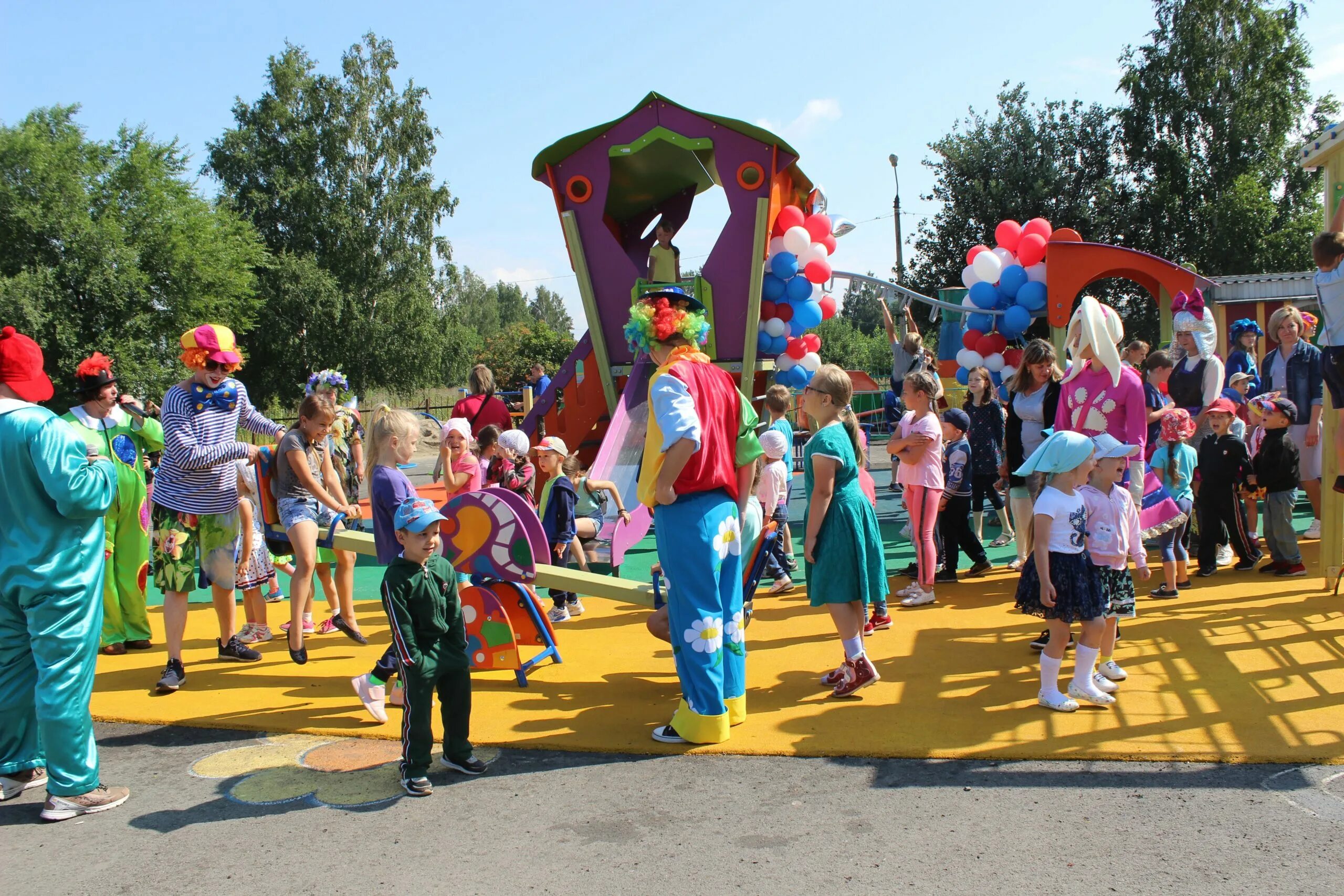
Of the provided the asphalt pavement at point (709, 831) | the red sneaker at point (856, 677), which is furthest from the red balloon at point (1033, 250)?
the asphalt pavement at point (709, 831)

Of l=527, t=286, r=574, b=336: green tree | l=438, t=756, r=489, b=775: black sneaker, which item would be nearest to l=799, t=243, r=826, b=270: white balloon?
l=438, t=756, r=489, b=775: black sneaker

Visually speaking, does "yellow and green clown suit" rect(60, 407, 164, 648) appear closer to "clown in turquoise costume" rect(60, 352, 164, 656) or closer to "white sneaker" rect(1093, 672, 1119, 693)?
"clown in turquoise costume" rect(60, 352, 164, 656)

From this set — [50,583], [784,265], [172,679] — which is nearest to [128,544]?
[172,679]

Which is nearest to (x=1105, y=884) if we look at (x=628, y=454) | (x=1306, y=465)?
(x=1306, y=465)

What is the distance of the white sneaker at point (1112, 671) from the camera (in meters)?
4.81

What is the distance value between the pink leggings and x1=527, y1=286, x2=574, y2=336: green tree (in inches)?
3992

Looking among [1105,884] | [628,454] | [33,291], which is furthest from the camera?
[33,291]

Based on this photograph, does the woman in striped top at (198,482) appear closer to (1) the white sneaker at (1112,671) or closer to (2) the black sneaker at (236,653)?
(2) the black sneaker at (236,653)

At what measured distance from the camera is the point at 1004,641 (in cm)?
577

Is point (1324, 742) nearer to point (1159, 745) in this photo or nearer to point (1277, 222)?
point (1159, 745)

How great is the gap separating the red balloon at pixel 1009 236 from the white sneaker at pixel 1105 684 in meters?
8.09

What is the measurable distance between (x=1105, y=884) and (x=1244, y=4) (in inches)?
1391

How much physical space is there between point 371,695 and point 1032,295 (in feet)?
30.5

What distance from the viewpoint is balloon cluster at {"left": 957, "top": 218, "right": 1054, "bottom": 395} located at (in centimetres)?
1141
